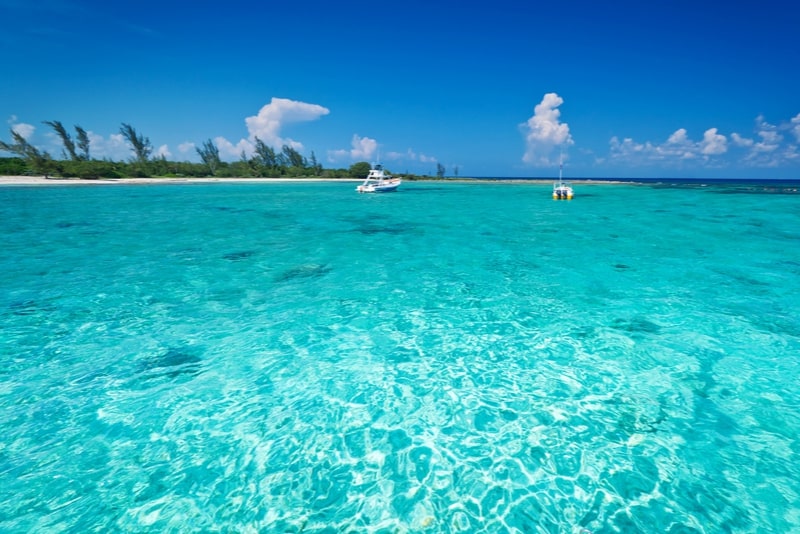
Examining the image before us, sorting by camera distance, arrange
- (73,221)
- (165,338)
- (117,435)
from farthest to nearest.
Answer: (73,221), (165,338), (117,435)

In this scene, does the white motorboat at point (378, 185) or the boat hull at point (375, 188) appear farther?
the white motorboat at point (378, 185)

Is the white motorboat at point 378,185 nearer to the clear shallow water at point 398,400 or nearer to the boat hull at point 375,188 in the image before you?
the boat hull at point 375,188

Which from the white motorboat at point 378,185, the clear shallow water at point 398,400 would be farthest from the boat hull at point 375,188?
the clear shallow water at point 398,400

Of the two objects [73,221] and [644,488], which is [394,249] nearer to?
[644,488]

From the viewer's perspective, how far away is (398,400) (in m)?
6.68

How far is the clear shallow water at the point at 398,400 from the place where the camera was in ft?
14.9

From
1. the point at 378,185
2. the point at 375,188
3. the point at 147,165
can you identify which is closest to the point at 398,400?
the point at 375,188

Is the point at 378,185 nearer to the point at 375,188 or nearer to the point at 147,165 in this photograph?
the point at 375,188

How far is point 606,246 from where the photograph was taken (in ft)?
66.0

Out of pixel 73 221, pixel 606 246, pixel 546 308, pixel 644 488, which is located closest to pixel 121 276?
pixel 546 308

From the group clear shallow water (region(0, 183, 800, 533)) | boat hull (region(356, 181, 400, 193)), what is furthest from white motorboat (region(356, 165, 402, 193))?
clear shallow water (region(0, 183, 800, 533))

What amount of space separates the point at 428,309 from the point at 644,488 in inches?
264

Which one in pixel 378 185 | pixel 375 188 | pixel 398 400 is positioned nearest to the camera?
pixel 398 400

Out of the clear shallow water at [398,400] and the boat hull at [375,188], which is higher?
the clear shallow water at [398,400]
